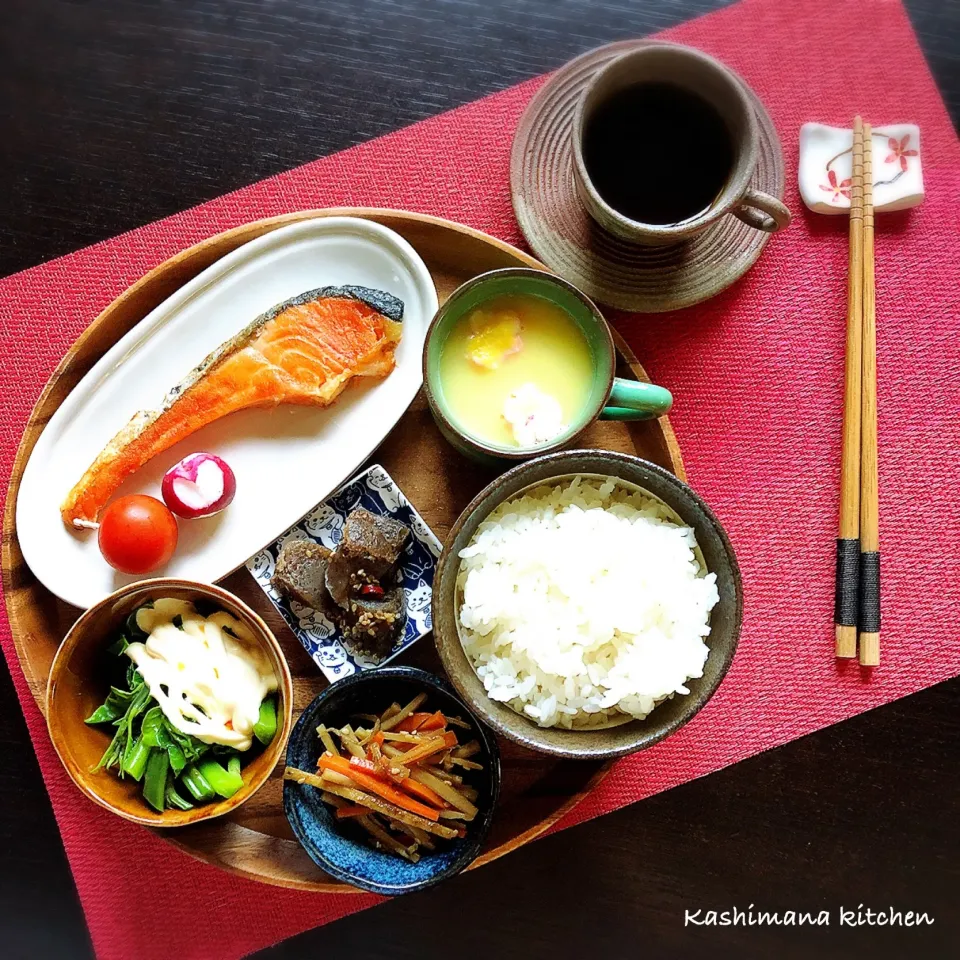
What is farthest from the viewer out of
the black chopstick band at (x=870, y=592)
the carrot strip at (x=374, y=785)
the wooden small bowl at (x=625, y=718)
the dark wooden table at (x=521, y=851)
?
the dark wooden table at (x=521, y=851)

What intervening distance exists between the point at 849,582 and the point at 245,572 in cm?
123

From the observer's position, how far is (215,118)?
182cm

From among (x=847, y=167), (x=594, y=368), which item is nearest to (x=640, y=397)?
(x=594, y=368)

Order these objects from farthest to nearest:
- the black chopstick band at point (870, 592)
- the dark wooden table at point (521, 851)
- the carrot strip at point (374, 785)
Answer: the dark wooden table at point (521, 851)
the black chopstick band at point (870, 592)
the carrot strip at point (374, 785)

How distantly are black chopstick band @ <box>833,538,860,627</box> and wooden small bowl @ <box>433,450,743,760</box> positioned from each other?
0.47m

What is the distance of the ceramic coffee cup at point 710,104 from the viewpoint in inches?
56.7

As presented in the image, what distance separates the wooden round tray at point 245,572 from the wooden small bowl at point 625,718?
0.69ft

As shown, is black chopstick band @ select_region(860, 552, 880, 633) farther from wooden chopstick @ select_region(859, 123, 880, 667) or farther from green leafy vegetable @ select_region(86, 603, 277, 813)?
green leafy vegetable @ select_region(86, 603, 277, 813)

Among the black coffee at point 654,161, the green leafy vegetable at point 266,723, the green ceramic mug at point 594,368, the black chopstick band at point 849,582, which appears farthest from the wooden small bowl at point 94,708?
the black chopstick band at point 849,582

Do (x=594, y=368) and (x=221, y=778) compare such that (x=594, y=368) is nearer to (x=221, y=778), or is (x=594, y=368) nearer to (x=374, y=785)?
(x=374, y=785)

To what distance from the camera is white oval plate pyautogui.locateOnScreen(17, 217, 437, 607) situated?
1.62 meters

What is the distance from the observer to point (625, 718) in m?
1.43

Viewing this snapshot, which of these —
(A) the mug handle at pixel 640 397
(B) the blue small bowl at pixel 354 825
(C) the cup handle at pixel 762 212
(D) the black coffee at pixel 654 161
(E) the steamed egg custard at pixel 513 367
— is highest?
(D) the black coffee at pixel 654 161

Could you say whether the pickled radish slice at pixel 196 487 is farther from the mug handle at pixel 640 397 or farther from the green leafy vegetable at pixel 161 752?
the mug handle at pixel 640 397
